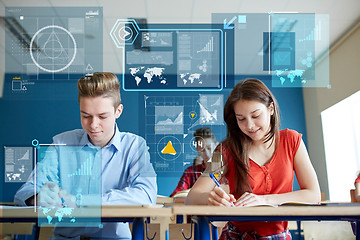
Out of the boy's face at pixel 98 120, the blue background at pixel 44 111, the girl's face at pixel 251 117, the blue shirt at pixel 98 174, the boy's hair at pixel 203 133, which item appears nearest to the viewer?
the blue shirt at pixel 98 174

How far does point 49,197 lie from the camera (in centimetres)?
142

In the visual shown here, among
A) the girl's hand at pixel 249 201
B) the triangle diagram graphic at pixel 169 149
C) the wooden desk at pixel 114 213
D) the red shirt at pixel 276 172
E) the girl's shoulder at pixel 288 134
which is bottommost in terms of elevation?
the wooden desk at pixel 114 213

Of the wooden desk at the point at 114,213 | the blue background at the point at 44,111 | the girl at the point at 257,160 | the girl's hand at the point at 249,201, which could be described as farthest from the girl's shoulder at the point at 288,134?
the blue background at the point at 44,111

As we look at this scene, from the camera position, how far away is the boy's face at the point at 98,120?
70.4 inches

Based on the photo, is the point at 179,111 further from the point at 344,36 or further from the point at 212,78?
the point at 344,36

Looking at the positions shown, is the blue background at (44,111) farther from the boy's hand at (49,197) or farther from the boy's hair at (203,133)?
the boy's hand at (49,197)

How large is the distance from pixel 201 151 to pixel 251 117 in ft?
3.58

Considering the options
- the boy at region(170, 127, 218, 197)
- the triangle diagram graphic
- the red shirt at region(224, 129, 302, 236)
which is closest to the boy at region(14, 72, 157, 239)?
the red shirt at region(224, 129, 302, 236)

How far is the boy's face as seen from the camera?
1788 millimetres

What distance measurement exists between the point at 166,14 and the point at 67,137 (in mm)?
1633

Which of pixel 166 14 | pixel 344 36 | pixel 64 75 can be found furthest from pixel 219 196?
pixel 344 36

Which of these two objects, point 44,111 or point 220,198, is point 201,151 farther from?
point 220,198

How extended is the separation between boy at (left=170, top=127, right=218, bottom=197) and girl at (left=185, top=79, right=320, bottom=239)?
2.95ft

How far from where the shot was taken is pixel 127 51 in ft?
9.00
